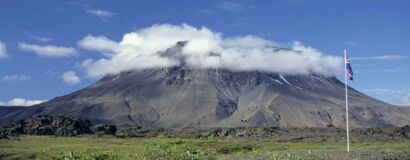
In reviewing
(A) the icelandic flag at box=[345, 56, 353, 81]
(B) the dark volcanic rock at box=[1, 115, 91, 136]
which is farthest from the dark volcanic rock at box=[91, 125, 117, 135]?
(A) the icelandic flag at box=[345, 56, 353, 81]

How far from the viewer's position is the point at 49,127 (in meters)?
185

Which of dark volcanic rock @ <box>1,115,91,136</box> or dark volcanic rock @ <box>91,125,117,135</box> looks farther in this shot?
dark volcanic rock @ <box>91,125,117,135</box>

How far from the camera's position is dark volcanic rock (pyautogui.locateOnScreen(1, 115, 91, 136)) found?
175875 millimetres

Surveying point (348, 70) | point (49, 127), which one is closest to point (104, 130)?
point (49, 127)

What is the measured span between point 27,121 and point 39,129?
21.1 m

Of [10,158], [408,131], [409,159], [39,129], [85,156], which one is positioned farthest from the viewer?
[408,131]

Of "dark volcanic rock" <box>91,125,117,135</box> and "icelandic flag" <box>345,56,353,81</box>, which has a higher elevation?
"icelandic flag" <box>345,56,353,81</box>

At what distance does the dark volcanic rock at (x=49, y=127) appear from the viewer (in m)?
176

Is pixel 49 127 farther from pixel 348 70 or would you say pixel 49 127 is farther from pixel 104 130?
pixel 348 70

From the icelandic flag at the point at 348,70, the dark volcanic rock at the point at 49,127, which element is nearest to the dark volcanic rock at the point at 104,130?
the dark volcanic rock at the point at 49,127

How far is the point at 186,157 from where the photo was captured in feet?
85.8

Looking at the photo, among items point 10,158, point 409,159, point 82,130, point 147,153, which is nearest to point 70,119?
point 82,130

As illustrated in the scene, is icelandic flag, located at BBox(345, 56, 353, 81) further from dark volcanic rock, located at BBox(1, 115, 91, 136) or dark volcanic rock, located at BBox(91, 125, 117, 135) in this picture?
dark volcanic rock, located at BBox(91, 125, 117, 135)

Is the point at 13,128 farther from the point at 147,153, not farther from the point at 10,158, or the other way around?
the point at 147,153
